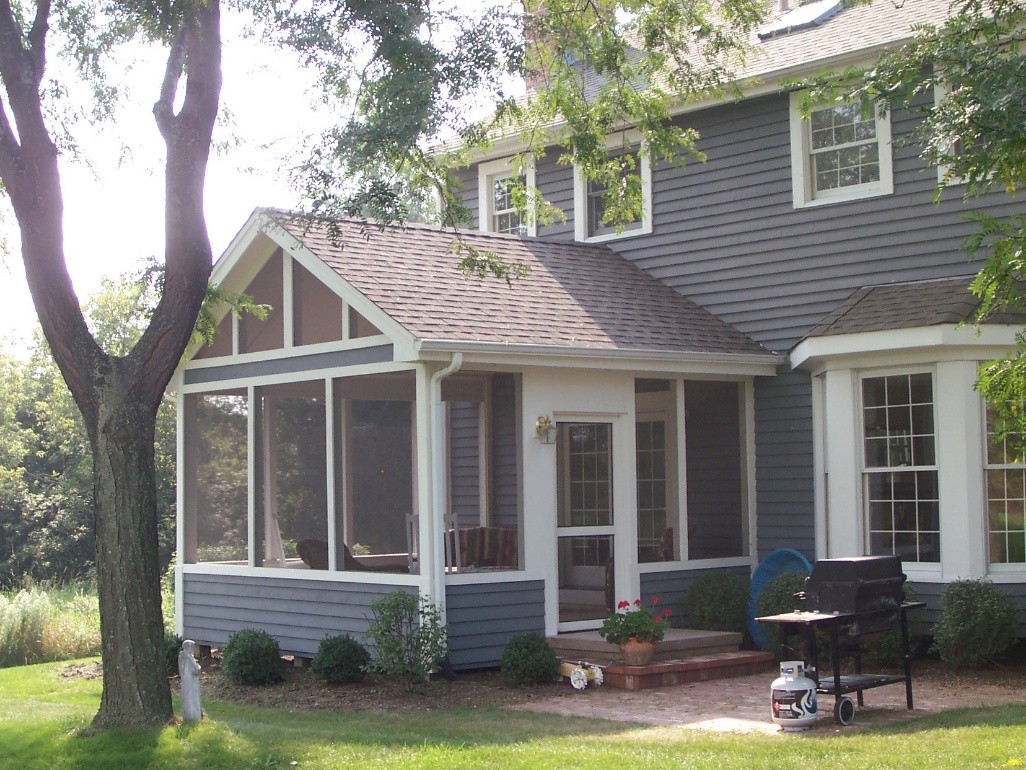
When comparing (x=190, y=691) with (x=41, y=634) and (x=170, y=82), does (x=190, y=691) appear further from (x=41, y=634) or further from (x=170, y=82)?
(x=41, y=634)

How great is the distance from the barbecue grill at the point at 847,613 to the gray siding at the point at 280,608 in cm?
389

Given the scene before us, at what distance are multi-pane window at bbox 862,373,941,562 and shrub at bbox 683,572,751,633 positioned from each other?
142 cm

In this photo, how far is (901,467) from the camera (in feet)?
41.6

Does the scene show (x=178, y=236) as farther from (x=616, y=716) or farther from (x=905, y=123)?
(x=905, y=123)

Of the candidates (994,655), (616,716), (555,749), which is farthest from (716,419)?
(555,749)

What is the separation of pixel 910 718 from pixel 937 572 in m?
2.98

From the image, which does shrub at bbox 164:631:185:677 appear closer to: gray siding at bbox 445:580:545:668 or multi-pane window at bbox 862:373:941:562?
gray siding at bbox 445:580:545:668

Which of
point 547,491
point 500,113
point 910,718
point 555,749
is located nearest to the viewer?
point 555,749

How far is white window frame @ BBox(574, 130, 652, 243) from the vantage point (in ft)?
52.1

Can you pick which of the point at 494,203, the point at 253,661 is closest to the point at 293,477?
the point at 253,661

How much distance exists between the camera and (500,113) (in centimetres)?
1158

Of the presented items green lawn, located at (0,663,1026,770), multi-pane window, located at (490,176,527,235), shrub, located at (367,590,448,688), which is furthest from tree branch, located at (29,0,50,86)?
multi-pane window, located at (490,176,527,235)

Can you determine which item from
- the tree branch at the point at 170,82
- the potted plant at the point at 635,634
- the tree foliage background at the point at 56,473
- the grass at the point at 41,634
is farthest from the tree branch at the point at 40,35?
the tree foliage background at the point at 56,473

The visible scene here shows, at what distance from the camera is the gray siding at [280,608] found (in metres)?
12.6
